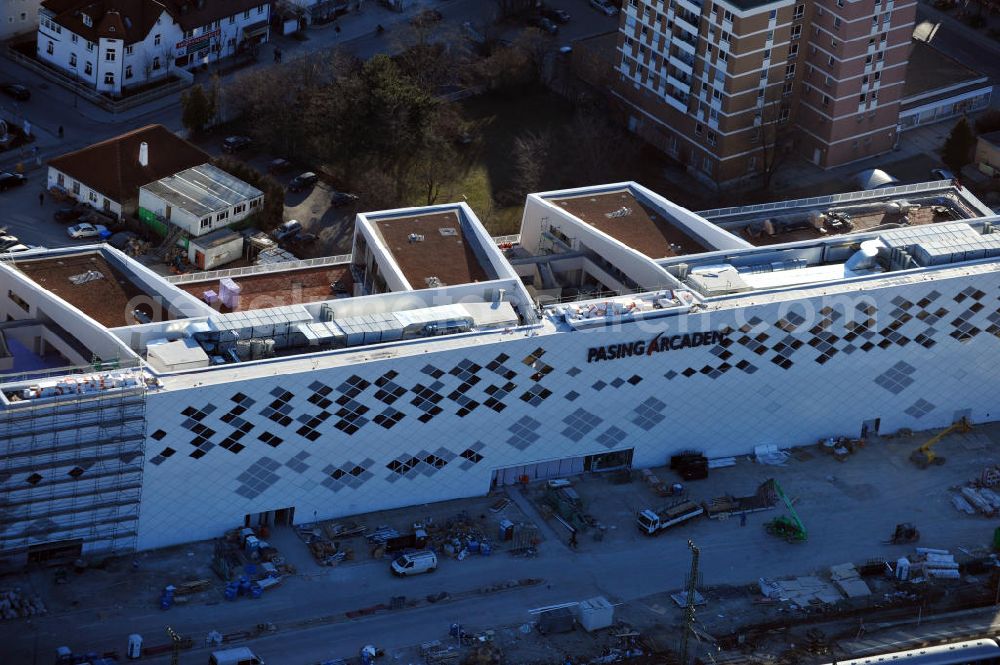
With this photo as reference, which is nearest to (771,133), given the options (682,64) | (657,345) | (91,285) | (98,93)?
(682,64)

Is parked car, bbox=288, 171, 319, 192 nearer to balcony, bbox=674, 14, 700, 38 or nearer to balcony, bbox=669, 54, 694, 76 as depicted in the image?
balcony, bbox=669, 54, 694, 76

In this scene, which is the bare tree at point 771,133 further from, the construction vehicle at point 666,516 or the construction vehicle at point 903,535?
the construction vehicle at point 666,516

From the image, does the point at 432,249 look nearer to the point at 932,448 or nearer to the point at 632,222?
the point at 632,222

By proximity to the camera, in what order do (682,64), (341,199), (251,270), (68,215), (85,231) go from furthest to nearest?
(682,64)
(341,199)
(68,215)
(85,231)
(251,270)

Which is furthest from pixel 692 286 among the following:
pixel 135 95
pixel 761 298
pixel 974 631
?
pixel 135 95

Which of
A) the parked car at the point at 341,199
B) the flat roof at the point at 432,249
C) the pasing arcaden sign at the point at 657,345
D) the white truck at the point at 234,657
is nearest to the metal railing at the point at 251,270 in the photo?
the flat roof at the point at 432,249

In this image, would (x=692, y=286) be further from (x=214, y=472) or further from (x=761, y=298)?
(x=214, y=472)
